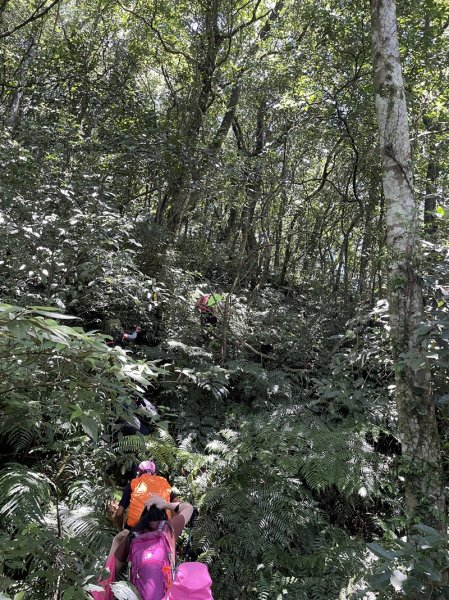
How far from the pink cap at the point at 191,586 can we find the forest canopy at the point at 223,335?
639mm

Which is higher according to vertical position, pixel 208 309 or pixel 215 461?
pixel 208 309

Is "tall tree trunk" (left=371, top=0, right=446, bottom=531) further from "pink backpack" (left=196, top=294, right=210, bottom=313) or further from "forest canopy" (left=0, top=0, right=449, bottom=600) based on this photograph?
"pink backpack" (left=196, top=294, right=210, bottom=313)

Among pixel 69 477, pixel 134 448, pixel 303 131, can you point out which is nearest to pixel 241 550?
pixel 134 448

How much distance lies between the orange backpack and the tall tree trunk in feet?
7.19

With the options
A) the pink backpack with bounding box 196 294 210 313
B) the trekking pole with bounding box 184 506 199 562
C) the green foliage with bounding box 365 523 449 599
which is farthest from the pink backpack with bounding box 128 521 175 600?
the pink backpack with bounding box 196 294 210 313

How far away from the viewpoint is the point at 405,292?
121 inches

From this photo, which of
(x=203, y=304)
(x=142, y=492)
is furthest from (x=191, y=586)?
(x=203, y=304)

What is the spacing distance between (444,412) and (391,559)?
1.30 metres

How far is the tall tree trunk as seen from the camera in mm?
2832

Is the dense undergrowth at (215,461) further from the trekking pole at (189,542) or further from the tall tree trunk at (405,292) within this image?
the tall tree trunk at (405,292)

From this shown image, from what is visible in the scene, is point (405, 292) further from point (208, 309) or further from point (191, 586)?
point (208, 309)

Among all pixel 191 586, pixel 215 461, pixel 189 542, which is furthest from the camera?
pixel 215 461

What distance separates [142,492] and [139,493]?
1.1 inches

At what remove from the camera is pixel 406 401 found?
2.94 metres
